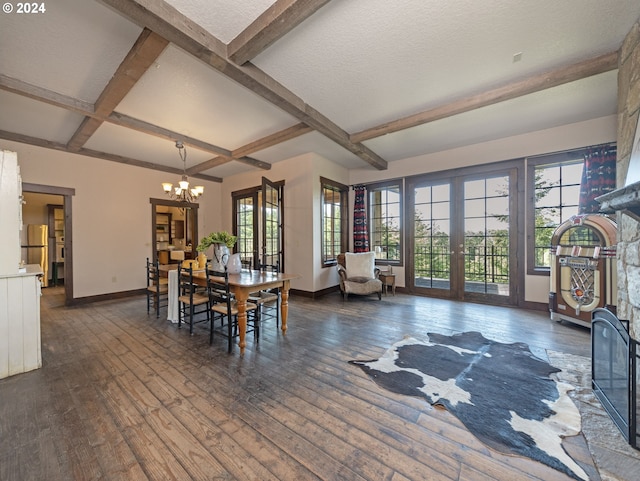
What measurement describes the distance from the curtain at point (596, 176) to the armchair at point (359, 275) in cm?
329

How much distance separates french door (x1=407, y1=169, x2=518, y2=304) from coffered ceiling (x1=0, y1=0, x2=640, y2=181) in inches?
42.7

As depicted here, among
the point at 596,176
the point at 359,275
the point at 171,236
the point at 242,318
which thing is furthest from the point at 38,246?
the point at 596,176

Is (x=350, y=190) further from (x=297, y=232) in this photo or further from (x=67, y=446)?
(x=67, y=446)

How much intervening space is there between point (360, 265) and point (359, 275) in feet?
0.68

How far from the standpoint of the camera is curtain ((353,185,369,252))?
19.3 feet

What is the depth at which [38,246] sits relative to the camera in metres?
6.59

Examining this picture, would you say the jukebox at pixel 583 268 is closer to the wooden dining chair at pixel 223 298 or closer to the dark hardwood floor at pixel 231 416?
the dark hardwood floor at pixel 231 416

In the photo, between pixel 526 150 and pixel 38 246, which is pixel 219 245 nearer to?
pixel 526 150

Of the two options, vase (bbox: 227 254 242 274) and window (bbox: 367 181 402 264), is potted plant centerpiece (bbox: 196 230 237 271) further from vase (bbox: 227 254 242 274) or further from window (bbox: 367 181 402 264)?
window (bbox: 367 181 402 264)

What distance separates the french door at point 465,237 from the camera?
4.48 meters

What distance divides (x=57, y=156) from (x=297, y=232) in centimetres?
453

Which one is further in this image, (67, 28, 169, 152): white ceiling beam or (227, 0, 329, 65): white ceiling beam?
(67, 28, 169, 152): white ceiling beam

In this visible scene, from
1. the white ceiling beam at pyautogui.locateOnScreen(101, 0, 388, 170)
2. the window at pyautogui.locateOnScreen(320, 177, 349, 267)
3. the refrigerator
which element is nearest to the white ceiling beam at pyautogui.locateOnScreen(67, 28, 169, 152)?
the white ceiling beam at pyautogui.locateOnScreen(101, 0, 388, 170)

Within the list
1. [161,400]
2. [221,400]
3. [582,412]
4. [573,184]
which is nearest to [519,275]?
[573,184]
